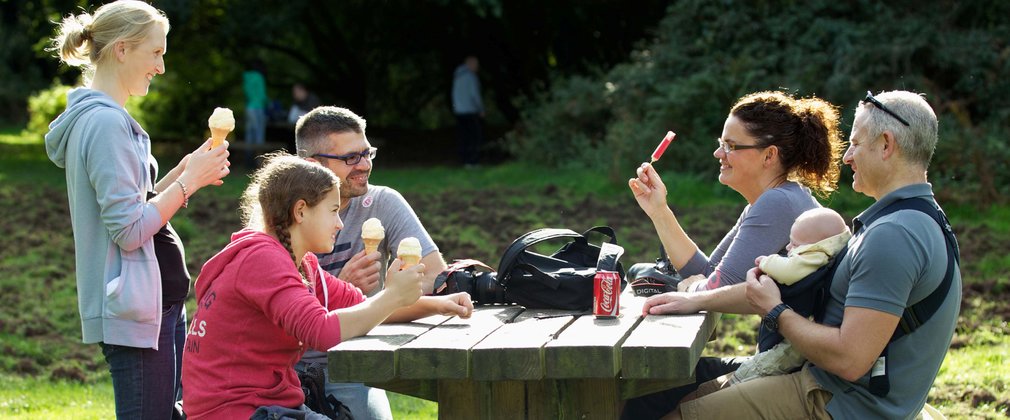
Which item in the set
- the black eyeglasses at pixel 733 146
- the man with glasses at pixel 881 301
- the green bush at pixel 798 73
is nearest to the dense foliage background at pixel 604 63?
the green bush at pixel 798 73

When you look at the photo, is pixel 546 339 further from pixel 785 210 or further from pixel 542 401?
pixel 785 210

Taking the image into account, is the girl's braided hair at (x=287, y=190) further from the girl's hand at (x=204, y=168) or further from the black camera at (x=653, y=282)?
the black camera at (x=653, y=282)

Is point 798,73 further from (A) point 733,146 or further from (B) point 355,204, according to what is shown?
(B) point 355,204

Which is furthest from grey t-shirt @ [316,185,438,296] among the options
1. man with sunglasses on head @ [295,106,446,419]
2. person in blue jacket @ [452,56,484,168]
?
person in blue jacket @ [452,56,484,168]

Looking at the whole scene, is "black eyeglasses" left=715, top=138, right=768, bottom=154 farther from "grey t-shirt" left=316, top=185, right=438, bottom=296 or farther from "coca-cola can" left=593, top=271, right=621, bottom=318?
"grey t-shirt" left=316, top=185, right=438, bottom=296

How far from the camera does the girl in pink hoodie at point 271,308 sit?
141 inches

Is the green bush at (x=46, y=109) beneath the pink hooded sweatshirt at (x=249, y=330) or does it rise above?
beneath

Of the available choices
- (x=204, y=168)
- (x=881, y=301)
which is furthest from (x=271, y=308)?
(x=881, y=301)

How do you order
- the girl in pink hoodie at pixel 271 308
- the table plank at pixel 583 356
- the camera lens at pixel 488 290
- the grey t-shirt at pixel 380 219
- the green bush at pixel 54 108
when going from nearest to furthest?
1. the table plank at pixel 583 356
2. the girl in pink hoodie at pixel 271 308
3. the camera lens at pixel 488 290
4. the grey t-shirt at pixel 380 219
5. the green bush at pixel 54 108

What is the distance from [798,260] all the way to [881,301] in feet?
1.12

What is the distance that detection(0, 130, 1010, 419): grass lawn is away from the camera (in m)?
6.61

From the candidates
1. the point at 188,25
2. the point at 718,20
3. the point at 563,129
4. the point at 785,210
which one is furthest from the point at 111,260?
the point at 188,25

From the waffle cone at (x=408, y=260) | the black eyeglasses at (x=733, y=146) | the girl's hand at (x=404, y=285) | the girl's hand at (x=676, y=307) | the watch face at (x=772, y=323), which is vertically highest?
the black eyeglasses at (x=733, y=146)

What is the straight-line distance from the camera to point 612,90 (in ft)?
54.9
